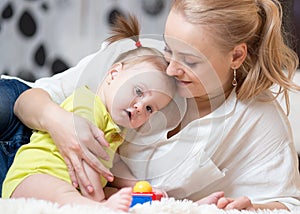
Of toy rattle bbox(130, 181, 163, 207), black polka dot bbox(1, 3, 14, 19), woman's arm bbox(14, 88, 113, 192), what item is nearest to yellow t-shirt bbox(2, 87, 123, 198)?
woman's arm bbox(14, 88, 113, 192)

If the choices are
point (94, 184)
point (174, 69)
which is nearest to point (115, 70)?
point (174, 69)

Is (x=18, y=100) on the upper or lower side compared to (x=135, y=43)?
lower

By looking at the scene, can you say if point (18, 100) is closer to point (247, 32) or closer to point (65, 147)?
point (65, 147)

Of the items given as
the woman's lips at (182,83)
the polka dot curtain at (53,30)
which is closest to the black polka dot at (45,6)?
the polka dot curtain at (53,30)

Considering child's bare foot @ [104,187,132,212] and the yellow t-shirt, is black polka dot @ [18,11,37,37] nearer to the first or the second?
the yellow t-shirt

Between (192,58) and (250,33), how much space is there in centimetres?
16

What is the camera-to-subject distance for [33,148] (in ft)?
3.60

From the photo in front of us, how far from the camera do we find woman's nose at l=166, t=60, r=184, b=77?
1068mm

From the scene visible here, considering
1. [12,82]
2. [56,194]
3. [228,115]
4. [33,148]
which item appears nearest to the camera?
[56,194]

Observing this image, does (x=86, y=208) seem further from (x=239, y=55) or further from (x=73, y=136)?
(x=239, y=55)

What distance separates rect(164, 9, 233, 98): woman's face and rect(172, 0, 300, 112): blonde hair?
0.02 metres

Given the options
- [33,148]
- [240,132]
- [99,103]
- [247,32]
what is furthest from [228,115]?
[33,148]

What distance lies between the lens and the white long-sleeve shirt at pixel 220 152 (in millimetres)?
1157

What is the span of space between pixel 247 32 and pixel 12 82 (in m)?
0.54
